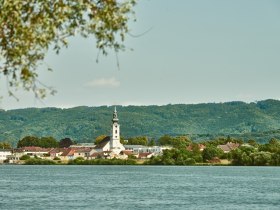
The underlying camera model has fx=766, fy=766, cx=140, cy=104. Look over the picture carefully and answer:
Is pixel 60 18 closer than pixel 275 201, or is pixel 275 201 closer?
pixel 60 18

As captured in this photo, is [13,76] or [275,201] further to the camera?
[275,201]

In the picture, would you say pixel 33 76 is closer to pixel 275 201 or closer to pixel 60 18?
pixel 60 18

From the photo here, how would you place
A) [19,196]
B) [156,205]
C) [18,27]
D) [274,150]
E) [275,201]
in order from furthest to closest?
[274,150]
[19,196]
[275,201]
[156,205]
[18,27]

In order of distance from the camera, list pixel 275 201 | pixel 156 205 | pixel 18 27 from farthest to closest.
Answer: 1. pixel 275 201
2. pixel 156 205
3. pixel 18 27

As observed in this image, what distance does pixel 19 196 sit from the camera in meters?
76.8

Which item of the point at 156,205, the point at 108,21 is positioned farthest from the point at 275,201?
the point at 108,21

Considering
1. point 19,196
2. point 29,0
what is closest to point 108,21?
point 29,0

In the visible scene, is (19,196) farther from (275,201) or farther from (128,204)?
(275,201)

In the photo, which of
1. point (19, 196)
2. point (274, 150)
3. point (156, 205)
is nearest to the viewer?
point (156, 205)

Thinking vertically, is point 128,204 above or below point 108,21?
below

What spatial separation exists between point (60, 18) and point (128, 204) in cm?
4977

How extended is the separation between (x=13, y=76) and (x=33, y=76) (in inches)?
18.2

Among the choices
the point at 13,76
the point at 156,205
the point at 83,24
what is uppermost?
the point at 83,24

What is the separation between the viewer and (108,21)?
703 inches
